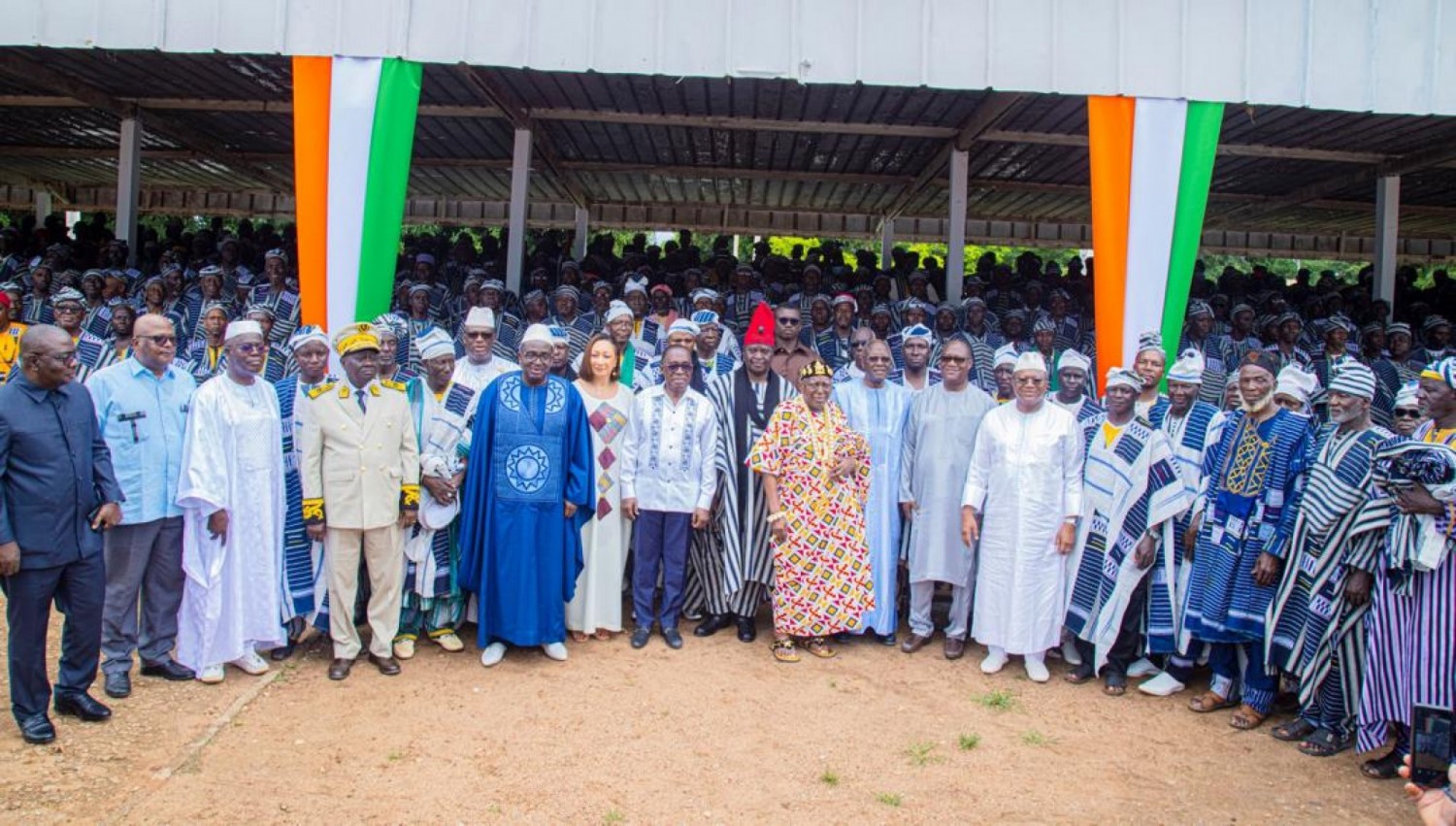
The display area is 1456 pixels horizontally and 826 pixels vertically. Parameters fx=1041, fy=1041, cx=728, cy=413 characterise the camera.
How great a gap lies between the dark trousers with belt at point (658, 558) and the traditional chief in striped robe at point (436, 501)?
2.97ft

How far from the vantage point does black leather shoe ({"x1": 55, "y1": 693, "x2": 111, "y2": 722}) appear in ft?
13.3

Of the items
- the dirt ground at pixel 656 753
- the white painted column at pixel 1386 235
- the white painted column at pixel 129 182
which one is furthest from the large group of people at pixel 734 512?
the white painted column at pixel 129 182

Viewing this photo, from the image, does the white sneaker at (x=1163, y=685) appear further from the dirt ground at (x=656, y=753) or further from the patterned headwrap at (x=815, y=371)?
the patterned headwrap at (x=815, y=371)

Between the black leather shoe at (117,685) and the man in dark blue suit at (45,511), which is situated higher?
the man in dark blue suit at (45,511)

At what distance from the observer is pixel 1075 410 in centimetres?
544

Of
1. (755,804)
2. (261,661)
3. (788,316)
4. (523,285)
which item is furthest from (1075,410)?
(523,285)

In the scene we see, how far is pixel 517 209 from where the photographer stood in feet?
30.0

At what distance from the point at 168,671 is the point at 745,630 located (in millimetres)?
2717

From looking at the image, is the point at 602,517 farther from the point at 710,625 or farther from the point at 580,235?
the point at 580,235

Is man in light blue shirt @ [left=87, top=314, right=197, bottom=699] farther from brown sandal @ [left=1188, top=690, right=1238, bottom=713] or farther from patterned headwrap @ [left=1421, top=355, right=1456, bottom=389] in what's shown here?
patterned headwrap @ [left=1421, top=355, right=1456, bottom=389]

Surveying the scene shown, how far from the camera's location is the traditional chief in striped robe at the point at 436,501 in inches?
197

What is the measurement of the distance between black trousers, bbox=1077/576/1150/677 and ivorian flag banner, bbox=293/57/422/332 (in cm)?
444

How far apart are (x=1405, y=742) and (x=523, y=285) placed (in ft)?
27.8

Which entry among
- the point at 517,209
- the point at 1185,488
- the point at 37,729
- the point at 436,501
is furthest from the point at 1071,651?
the point at 517,209
